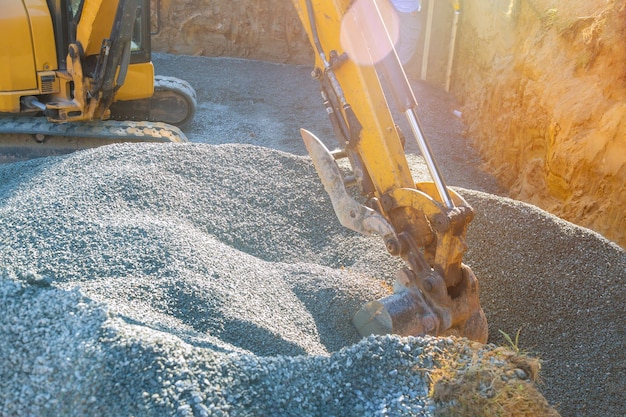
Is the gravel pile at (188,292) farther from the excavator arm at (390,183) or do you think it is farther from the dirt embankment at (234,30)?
the dirt embankment at (234,30)

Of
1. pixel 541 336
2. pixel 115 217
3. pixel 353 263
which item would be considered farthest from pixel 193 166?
pixel 541 336

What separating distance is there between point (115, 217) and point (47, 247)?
0.61 metres

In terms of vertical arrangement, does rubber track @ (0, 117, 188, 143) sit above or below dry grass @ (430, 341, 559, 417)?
below

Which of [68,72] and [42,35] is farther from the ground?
[42,35]

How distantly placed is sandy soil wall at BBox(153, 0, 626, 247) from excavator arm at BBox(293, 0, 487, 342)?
2.20m

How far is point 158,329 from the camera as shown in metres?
3.18

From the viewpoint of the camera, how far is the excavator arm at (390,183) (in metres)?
3.43

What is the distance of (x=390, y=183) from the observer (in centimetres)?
355

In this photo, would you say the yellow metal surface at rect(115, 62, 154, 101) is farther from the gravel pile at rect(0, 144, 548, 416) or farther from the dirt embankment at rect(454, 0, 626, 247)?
the dirt embankment at rect(454, 0, 626, 247)

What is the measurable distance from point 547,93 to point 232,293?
4.10m

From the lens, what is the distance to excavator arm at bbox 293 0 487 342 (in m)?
3.43

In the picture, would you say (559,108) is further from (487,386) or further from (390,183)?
(487,386)

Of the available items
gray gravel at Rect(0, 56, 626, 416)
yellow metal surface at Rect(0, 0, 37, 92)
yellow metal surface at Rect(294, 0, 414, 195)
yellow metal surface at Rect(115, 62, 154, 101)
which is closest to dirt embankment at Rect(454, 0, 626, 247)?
gray gravel at Rect(0, 56, 626, 416)

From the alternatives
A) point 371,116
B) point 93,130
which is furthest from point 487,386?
point 93,130
